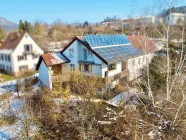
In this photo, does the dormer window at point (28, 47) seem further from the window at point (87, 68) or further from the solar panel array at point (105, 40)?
the window at point (87, 68)

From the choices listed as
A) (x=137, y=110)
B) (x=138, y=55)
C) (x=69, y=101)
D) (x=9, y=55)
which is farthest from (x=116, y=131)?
(x=138, y=55)

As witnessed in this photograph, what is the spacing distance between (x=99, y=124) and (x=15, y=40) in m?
8.67

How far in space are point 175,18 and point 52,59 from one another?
1411 cm

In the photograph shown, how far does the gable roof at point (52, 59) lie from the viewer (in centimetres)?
1964

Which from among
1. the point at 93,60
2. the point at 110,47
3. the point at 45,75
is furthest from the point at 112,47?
the point at 45,75

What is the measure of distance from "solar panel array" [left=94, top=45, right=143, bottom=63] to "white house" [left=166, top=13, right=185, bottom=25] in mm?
→ 8673

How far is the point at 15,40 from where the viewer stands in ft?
38.6

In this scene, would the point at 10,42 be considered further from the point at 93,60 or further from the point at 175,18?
the point at 175,18

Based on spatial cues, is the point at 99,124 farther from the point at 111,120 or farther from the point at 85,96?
the point at 85,96

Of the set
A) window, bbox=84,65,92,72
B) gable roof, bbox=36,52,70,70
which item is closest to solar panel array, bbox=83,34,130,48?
window, bbox=84,65,92,72

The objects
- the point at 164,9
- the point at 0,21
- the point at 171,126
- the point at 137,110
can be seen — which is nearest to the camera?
the point at 0,21

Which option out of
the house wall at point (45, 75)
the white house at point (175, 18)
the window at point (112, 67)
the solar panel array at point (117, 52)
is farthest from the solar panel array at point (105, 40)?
the white house at point (175, 18)

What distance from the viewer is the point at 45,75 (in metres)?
20.2

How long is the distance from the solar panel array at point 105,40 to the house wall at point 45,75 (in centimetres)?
589
